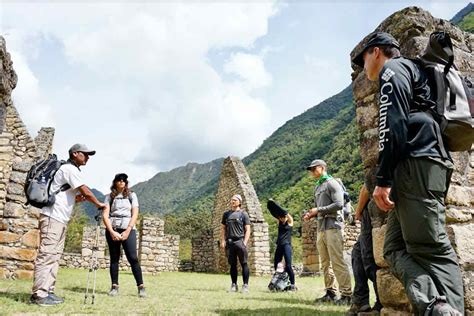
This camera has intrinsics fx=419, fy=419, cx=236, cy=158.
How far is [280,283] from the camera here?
26.4 ft

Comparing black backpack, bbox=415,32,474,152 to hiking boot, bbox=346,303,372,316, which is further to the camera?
hiking boot, bbox=346,303,372,316

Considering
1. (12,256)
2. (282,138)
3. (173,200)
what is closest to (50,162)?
(12,256)

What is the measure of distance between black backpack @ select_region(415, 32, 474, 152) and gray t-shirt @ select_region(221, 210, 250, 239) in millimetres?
5502

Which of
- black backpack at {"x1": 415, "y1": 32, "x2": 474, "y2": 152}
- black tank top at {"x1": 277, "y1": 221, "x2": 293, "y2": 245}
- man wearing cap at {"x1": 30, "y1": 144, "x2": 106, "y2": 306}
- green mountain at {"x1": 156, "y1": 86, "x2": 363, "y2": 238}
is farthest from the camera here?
green mountain at {"x1": 156, "y1": 86, "x2": 363, "y2": 238}

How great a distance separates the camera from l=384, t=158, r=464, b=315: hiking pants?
2240mm

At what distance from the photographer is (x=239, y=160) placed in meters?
19.2

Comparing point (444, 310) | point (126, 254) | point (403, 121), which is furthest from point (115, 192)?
point (444, 310)

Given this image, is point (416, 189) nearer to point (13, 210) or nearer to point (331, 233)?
point (331, 233)

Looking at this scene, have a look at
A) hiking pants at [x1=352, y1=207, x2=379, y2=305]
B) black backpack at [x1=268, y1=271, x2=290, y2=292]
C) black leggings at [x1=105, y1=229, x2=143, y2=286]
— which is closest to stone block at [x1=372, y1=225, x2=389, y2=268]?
hiking pants at [x1=352, y1=207, x2=379, y2=305]

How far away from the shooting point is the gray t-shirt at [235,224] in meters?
7.74

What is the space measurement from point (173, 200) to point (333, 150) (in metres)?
54.5

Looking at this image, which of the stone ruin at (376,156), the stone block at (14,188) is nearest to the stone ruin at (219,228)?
the stone block at (14,188)

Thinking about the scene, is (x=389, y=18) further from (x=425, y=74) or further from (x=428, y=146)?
(x=428, y=146)

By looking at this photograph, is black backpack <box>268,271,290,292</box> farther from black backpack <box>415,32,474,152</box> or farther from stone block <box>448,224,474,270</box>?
black backpack <box>415,32,474,152</box>
